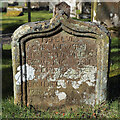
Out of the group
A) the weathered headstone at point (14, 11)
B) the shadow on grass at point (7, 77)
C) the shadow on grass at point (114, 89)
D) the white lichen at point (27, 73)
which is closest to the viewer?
the white lichen at point (27, 73)

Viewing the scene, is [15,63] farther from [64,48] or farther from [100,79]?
[100,79]

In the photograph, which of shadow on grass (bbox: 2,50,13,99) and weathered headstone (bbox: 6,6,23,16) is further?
weathered headstone (bbox: 6,6,23,16)

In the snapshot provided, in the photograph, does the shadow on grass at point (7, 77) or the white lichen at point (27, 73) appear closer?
the white lichen at point (27, 73)

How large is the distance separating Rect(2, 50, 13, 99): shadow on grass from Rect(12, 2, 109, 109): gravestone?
86 cm

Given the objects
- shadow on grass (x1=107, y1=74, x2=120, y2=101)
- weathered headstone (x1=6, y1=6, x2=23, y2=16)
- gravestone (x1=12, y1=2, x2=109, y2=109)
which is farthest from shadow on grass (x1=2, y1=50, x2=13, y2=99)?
weathered headstone (x1=6, y1=6, x2=23, y2=16)

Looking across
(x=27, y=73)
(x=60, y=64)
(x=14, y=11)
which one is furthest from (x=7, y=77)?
(x=14, y=11)

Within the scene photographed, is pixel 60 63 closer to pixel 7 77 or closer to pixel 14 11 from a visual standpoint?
pixel 7 77

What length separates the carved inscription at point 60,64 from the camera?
361 centimetres

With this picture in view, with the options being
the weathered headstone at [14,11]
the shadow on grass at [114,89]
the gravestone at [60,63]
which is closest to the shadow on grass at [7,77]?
the gravestone at [60,63]

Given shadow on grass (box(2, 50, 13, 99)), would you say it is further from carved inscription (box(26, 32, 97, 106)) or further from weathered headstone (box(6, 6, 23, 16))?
weathered headstone (box(6, 6, 23, 16))

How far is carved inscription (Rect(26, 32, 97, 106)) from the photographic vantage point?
3607mm

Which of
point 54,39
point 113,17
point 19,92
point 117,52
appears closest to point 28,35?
point 54,39

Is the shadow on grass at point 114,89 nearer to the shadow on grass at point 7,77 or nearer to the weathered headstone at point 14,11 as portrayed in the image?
the shadow on grass at point 7,77

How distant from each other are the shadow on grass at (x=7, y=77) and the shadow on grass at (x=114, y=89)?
6.63ft
